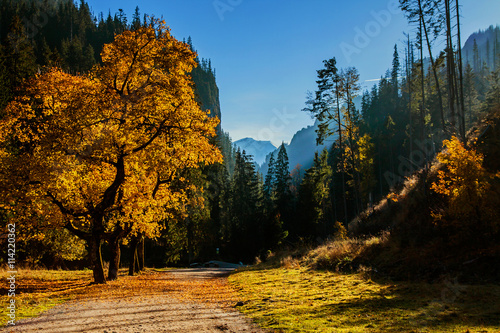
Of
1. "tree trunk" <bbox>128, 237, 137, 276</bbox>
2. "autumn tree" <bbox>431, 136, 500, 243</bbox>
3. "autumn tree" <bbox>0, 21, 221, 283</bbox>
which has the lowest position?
Answer: "tree trunk" <bbox>128, 237, 137, 276</bbox>

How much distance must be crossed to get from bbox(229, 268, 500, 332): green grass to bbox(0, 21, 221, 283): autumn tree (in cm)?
651

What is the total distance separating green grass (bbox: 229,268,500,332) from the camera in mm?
5359

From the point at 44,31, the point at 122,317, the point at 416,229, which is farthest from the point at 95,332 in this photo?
the point at 44,31

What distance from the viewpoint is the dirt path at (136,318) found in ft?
19.2

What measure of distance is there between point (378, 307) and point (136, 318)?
18.2 feet

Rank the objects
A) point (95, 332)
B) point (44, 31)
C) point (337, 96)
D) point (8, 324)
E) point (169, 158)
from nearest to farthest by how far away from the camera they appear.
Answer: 1. point (95, 332)
2. point (8, 324)
3. point (169, 158)
4. point (337, 96)
5. point (44, 31)

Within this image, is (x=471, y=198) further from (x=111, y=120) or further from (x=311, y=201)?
(x=311, y=201)

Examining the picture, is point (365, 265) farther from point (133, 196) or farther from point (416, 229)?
point (133, 196)

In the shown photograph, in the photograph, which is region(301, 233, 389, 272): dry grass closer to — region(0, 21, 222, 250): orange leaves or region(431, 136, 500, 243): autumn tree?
region(431, 136, 500, 243): autumn tree

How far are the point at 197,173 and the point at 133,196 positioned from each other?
60.7 ft

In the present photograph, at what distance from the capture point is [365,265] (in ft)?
43.2

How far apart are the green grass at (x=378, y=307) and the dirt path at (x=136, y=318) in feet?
2.59

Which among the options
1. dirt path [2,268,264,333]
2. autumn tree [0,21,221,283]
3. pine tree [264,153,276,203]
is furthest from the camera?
pine tree [264,153,276,203]

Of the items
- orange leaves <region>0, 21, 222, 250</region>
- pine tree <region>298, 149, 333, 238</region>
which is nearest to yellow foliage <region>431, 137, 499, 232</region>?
orange leaves <region>0, 21, 222, 250</region>
